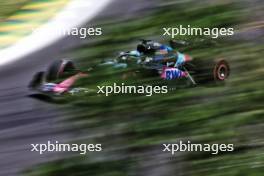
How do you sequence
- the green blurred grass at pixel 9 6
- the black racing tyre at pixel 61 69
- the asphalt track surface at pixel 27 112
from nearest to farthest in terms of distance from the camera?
1. the black racing tyre at pixel 61 69
2. the asphalt track surface at pixel 27 112
3. the green blurred grass at pixel 9 6

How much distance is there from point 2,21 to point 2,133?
386cm

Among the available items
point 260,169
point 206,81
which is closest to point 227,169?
point 260,169

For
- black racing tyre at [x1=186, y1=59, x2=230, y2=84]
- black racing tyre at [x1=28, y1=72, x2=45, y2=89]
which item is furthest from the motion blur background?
black racing tyre at [x1=28, y1=72, x2=45, y2=89]

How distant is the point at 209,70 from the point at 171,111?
0.47 ft

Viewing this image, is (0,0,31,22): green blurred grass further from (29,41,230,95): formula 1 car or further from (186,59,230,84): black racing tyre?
(186,59,230,84): black racing tyre

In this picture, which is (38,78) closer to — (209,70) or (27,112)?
(209,70)

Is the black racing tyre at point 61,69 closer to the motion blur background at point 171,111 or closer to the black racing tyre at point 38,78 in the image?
the motion blur background at point 171,111

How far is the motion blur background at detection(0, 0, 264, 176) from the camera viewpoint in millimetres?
1597

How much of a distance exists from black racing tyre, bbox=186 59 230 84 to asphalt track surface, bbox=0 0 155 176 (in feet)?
0.75

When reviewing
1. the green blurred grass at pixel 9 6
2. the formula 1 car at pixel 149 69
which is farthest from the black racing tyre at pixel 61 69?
the green blurred grass at pixel 9 6

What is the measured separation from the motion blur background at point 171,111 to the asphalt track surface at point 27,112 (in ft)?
0.13

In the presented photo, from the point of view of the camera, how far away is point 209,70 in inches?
62.6

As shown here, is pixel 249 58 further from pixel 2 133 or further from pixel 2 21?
pixel 2 21

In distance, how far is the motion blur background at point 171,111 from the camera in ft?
5.24
